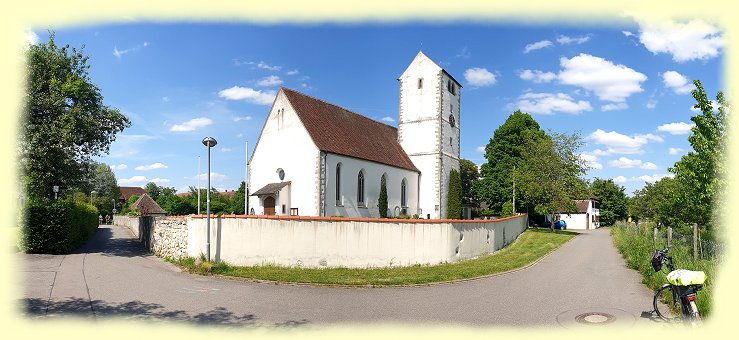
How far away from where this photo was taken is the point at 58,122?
20.2 m

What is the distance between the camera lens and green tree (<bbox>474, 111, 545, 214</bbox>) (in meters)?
49.2

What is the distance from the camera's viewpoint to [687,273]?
323 inches

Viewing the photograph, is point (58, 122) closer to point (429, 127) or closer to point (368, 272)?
point (368, 272)

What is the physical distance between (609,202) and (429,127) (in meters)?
53.0

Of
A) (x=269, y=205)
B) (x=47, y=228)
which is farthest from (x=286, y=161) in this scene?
(x=47, y=228)

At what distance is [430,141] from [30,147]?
3220 cm

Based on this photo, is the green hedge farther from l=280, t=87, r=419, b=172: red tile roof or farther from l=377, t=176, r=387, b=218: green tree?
l=377, t=176, r=387, b=218: green tree

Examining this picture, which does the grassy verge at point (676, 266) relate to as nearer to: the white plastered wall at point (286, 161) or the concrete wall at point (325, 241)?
the concrete wall at point (325, 241)

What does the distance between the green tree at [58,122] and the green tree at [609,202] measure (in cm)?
7772

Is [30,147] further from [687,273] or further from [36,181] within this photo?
[687,273]

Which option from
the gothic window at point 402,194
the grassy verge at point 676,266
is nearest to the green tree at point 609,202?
the gothic window at point 402,194

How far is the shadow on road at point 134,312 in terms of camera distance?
9062 mm

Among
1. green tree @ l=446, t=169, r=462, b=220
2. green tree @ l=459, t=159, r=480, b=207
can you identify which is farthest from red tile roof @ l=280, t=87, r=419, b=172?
green tree @ l=459, t=159, r=480, b=207

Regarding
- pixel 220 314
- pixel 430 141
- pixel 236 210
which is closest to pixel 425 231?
pixel 220 314
